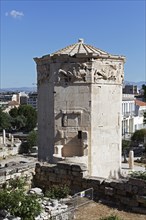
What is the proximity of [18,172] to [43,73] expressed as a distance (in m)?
4.50

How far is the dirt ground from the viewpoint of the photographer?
8.61 meters

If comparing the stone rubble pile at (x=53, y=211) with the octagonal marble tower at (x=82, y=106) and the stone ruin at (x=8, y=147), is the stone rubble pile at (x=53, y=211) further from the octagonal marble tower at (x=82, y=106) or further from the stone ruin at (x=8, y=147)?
the stone ruin at (x=8, y=147)

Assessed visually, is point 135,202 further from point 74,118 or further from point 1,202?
point 74,118

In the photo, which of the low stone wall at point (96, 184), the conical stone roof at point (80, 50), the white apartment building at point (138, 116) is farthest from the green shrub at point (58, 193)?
the white apartment building at point (138, 116)

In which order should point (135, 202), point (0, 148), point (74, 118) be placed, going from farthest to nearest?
point (0, 148)
point (74, 118)
point (135, 202)

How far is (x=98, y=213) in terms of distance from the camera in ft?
29.1

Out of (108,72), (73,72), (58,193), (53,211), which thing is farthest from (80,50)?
(53,211)

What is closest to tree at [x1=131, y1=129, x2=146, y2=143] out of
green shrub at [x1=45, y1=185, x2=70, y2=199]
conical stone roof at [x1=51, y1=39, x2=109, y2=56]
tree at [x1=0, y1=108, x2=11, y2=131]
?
tree at [x1=0, y1=108, x2=11, y2=131]

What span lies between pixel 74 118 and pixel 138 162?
73.8ft

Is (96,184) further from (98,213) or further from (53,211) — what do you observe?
(53,211)

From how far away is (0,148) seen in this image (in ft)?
133

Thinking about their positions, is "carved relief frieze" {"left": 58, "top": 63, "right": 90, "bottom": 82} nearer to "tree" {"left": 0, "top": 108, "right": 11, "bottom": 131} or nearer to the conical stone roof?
the conical stone roof

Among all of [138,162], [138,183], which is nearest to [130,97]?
[138,162]

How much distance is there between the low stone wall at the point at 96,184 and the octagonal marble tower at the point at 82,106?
147cm
